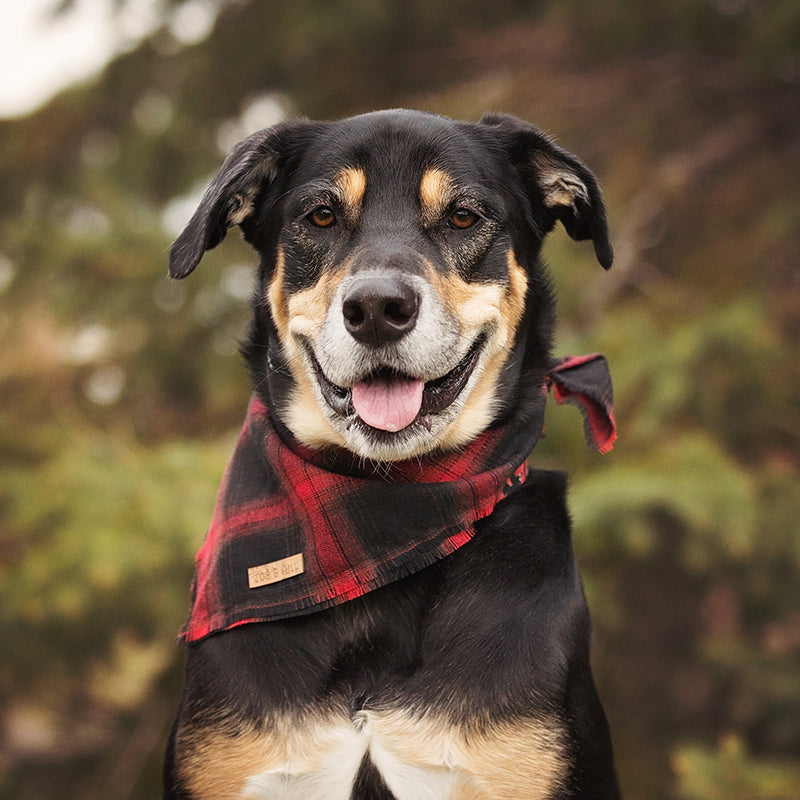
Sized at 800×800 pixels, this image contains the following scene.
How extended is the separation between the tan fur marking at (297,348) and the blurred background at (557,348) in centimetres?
232

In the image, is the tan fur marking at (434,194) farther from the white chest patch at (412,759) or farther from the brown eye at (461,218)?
the white chest patch at (412,759)

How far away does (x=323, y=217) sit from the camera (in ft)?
9.32

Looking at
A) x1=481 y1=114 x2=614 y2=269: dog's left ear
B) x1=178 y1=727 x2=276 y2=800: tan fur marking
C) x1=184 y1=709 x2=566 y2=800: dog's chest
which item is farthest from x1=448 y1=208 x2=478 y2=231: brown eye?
x1=178 y1=727 x2=276 y2=800: tan fur marking

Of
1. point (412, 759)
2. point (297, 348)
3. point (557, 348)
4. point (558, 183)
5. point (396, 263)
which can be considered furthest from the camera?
point (557, 348)

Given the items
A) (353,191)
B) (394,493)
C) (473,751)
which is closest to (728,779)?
(473,751)

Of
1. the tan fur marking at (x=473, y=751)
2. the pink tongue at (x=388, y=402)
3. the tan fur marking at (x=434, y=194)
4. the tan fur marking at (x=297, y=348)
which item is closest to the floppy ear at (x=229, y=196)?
the tan fur marking at (x=297, y=348)

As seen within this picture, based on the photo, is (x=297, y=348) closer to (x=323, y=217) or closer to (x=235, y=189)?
(x=323, y=217)

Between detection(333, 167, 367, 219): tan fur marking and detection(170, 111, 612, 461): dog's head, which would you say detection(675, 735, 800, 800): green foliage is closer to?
detection(170, 111, 612, 461): dog's head

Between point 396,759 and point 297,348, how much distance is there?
3.63ft

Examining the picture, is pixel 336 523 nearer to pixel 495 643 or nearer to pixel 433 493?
pixel 433 493

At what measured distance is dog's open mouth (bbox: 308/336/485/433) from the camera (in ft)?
8.50

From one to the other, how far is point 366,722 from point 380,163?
4.88ft

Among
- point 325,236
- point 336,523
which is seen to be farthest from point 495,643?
point 325,236

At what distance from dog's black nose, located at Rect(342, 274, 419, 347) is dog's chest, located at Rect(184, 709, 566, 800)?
905mm
